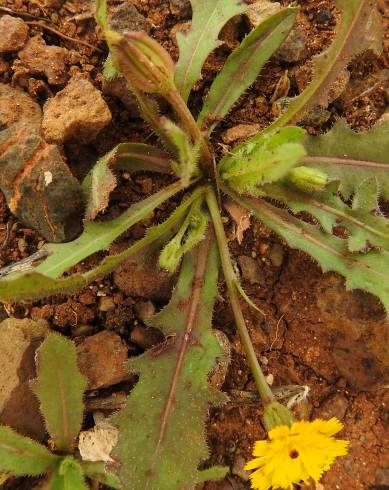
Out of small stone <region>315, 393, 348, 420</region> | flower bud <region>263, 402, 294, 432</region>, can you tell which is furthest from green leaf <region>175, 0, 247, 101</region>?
small stone <region>315, 393, 348, 420</region>

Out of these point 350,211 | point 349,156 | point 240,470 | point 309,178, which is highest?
point 309,178

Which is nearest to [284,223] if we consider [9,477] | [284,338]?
[284,338]

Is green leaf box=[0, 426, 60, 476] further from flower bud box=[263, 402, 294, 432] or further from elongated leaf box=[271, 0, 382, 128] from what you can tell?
elongated leaf box=[271, 0, 382, 128]

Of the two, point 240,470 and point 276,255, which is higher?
point 276,255

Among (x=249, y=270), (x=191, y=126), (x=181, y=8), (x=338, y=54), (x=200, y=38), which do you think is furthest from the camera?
(x=181, y=8)

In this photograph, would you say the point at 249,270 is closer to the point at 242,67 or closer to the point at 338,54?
the point at 242,67

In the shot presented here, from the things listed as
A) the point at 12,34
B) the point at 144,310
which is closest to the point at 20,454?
the point at 144,310
